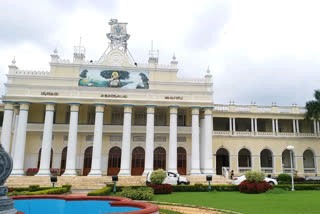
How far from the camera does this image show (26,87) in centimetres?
3188

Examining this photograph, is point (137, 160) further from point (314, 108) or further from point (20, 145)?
point (314, 108)

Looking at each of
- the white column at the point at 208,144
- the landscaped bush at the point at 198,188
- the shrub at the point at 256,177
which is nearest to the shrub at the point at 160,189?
the landscaped bush at the point at 198,188

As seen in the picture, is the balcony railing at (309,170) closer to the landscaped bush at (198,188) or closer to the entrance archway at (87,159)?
the landscaped bush at (198,188)

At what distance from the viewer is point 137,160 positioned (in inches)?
1369

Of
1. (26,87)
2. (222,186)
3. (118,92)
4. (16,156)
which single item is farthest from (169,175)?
(26,87)

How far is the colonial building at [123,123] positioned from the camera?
1227 inches

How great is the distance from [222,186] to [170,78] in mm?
15736

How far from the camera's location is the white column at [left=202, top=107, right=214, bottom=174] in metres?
31.8

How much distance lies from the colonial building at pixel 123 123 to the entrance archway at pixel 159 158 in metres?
0.12

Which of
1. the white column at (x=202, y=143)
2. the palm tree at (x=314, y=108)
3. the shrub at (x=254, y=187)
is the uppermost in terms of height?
the palm tree at (x=314, y=108)

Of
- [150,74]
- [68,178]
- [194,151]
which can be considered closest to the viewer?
[68,178]

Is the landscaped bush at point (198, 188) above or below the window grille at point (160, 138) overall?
below

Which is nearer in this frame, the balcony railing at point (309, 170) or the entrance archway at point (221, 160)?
the balcony railing at point (309, 170)

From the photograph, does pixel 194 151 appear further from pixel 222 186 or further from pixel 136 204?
pixel 136 204
